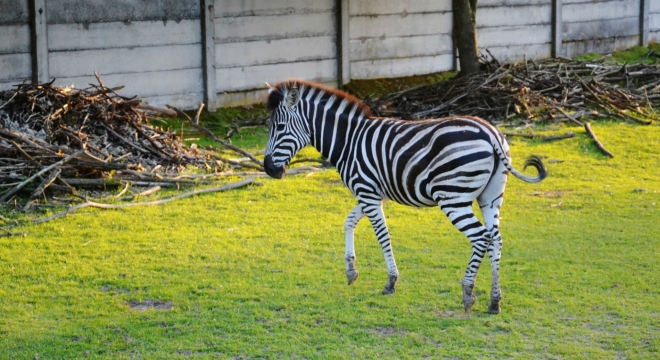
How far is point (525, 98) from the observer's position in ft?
49.6

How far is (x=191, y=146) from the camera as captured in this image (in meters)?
12.8

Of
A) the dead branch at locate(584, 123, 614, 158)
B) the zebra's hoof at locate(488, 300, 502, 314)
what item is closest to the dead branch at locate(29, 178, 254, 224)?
the zebra's hoof at locate(488, 300, 502, 314)

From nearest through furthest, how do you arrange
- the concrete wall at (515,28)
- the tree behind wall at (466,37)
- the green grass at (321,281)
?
the green grass at (321,281) → the tree behind wall at (466,37) → the concrete wall at (515,28)

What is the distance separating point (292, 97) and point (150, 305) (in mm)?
2228

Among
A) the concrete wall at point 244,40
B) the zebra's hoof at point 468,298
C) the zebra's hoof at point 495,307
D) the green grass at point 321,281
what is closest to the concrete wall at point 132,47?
the concrete wall at point 244,40

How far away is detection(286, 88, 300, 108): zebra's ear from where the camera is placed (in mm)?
8094

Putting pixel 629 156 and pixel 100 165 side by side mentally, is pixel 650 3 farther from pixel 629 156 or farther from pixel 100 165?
pixel 100 165

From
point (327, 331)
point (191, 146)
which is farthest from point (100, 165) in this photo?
point (327, 331)

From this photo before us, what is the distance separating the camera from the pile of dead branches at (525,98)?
586 inches

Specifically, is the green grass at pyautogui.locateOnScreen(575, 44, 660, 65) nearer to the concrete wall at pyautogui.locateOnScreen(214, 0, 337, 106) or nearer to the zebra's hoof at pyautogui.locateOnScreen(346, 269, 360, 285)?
the concrete wall at pyautogui.locateOnScreen(214, 0, 337, 106)

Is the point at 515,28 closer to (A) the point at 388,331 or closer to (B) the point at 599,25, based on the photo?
(B) the point at 599,25

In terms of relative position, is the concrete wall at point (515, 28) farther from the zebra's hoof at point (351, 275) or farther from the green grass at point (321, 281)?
the zebra's hoof at point (351, 275)

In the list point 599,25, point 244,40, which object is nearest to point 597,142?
point 244,40

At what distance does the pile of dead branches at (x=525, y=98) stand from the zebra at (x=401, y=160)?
21.4 feet
